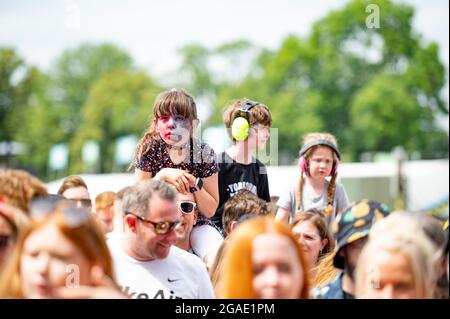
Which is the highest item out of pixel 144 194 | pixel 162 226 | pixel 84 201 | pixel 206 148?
pixel 206 148

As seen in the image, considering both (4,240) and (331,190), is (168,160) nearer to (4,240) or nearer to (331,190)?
(4,240)

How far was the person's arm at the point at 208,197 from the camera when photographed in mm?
4832

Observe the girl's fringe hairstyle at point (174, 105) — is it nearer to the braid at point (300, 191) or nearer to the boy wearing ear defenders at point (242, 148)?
the boy wearing ear defenders at point (242, 148)

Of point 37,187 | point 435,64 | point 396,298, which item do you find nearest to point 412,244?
point 396,298

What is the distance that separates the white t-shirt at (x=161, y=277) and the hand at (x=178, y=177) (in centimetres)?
79

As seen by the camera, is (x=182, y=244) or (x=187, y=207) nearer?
(x=187, y=207)

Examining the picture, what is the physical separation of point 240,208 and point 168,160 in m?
0.55

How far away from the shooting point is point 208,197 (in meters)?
4.86

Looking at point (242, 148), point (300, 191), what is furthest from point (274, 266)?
point (300, 191)

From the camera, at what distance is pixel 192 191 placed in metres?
4.78

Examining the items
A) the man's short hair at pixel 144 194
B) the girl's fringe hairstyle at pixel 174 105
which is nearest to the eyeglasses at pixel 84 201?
the girl's fringe hairstyle at pixel 174 105

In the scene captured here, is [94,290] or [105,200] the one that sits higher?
[105,200]

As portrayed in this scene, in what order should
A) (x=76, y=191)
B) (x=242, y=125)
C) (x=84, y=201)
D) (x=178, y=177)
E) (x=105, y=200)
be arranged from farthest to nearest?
(x=105, y=200)
(x=76, y=191)
(x=84, y=201)
(x=242, y=125)
(x=178, y=177)

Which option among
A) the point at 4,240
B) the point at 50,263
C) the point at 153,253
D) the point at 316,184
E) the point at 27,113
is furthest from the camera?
the point at 27,113
